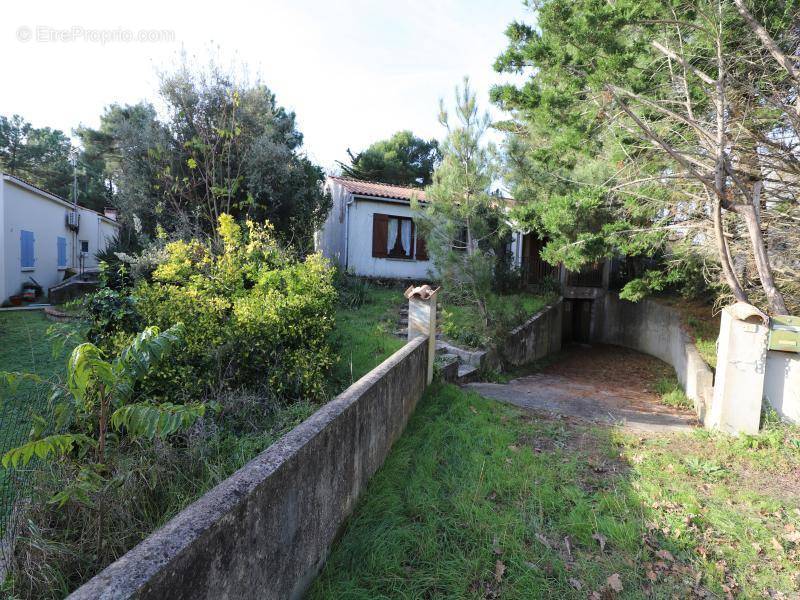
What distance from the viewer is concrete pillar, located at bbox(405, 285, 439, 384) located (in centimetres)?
739

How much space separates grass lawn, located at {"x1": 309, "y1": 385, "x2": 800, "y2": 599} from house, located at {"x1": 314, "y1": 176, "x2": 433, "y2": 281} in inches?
429

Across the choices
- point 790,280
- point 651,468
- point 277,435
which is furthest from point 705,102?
point 277,435

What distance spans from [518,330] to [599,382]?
91.5 inches

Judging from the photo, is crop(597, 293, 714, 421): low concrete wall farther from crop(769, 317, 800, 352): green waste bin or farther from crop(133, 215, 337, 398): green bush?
crop(133, 215, 337, 398): green bush

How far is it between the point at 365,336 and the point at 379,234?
297 inches

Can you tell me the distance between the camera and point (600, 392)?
9.33 meters

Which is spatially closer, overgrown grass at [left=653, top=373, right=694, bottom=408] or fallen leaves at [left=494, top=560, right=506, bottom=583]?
fallen leaves at [left=494, top=560, right=506, bottom=583]

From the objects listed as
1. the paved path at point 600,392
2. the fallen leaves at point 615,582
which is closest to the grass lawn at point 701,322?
the paved path at point 600,392

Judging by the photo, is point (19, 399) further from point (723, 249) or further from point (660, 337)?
point (660, 337)

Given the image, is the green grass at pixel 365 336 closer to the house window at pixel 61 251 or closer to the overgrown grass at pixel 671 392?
the overgrown grass at pixel 671 392

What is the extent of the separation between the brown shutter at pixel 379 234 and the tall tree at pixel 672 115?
756cm

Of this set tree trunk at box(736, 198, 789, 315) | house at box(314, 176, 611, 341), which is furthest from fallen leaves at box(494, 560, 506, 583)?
house at box(314, 176, 611, 341)

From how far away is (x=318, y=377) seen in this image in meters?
6.11

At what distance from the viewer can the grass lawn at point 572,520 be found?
3.16 meters
